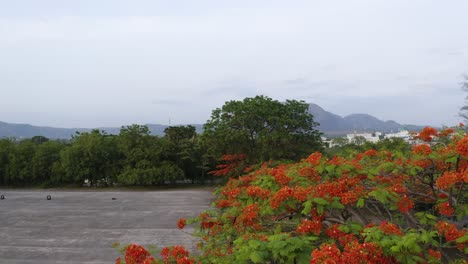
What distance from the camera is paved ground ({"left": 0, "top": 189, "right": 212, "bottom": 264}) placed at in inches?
295

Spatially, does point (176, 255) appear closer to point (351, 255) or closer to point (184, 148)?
point (351, 255)

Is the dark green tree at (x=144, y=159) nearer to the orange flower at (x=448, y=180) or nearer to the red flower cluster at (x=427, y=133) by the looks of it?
the red flower cluster at (x=427, y=133)

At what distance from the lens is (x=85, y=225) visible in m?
10.1

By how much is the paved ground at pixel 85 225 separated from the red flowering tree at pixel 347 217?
4247 mm

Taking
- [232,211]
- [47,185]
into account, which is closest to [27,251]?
[232,211]

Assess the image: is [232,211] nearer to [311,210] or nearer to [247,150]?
[311,210]

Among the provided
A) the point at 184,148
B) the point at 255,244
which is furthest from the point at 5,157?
the point at 255,244

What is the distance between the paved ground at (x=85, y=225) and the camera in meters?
7.49

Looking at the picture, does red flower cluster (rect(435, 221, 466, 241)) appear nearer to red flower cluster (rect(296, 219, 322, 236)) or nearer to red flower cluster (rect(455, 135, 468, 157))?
red flower cluster (rect(455, 135, 468, 157))

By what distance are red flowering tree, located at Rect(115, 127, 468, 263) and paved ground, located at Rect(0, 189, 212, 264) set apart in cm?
425

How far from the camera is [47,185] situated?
21078 millimetres

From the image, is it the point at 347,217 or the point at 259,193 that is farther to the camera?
the point at 259,193

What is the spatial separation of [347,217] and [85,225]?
334 inches

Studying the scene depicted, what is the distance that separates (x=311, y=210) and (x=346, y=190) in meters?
0.38
